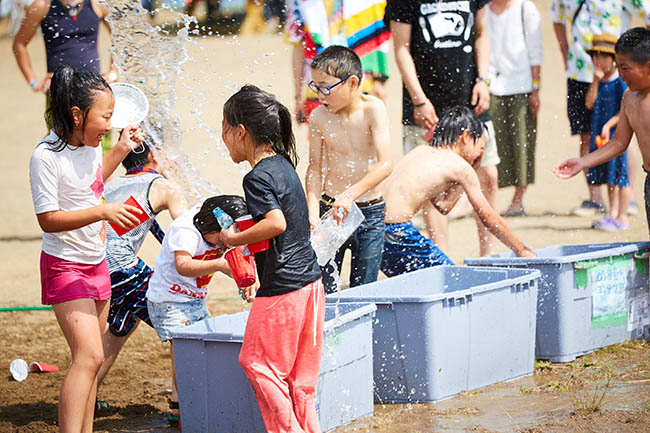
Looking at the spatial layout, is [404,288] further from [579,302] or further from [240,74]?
[240,74]

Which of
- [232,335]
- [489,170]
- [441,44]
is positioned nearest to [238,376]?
[232,335]

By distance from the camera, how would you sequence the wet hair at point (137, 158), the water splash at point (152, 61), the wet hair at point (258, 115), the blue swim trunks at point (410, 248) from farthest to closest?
the water splash at point (152, 61), the blue swim trunks at point (410, 248), the wet hair at point (137, 158), the wet hair at point (258, 115)

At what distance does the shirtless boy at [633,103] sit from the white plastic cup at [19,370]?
3.16 meters

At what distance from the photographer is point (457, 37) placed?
6645mm

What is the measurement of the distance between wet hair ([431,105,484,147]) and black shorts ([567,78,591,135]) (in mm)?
2979

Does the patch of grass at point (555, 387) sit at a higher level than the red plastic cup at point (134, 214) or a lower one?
lower

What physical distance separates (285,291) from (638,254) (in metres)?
2.59

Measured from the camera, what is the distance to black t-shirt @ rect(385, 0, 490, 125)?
6.59 m

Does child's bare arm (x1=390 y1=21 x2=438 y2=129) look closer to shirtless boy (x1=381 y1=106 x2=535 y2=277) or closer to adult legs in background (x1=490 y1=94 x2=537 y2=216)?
shirtless boy (x1=381 y1=106 x2=535 y2=277)

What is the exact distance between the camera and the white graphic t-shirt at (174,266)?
430 cm

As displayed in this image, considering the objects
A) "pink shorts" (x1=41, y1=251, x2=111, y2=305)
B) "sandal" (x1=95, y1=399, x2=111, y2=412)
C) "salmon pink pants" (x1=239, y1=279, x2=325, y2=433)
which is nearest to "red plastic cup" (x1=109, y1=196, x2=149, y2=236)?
"pink shorts" (x1=41, y1=251, x2=111, y2=305)

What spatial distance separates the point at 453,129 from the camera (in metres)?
5.72

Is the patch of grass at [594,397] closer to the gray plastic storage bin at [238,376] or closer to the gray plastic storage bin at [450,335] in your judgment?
the gray plastic storage bin at [450,335]

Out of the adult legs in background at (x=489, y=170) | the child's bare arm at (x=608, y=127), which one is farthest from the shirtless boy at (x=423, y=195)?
the child's bare arm at (x=608, y=127)
